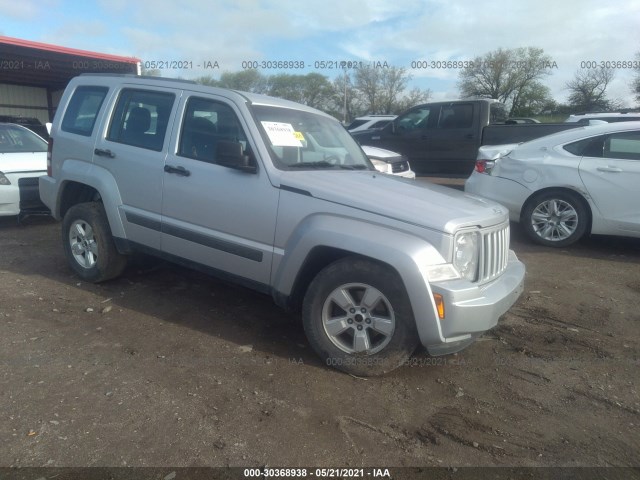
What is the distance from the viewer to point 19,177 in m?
7.23

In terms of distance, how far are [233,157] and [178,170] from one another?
2.29 ft

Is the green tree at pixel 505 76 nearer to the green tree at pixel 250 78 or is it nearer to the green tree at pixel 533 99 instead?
the green tree at pixel 533 99

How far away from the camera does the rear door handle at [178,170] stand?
14.3 feet

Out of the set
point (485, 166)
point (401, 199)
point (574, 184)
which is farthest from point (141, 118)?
point (574, 184)

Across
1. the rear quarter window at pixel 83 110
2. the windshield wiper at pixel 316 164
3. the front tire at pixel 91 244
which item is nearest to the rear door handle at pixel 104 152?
the rear quarter window at pixel 83 110

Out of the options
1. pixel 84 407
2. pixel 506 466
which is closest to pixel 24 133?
pixel 84 407

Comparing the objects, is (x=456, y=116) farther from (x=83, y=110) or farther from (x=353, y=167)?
(x=83, y=110)

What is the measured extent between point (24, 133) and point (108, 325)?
5.51m

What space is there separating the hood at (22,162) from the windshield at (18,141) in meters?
0.36

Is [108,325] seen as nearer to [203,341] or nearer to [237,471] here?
[203,341]

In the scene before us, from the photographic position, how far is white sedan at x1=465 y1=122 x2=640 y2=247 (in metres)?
6.50

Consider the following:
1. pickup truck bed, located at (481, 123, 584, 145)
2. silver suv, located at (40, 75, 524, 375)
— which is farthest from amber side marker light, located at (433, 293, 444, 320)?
pickup truck bed, located at (481, 123, 584, 145)

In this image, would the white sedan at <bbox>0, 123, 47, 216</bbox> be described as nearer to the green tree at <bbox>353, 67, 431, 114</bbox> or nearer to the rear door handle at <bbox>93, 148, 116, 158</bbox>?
the rear door handle at <bbox>93, 148, 116, 158</bbox>

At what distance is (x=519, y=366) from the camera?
386 cm
